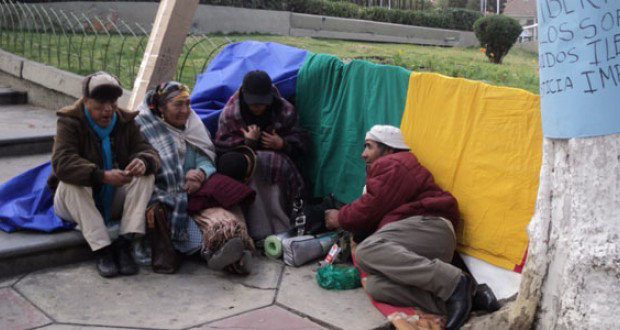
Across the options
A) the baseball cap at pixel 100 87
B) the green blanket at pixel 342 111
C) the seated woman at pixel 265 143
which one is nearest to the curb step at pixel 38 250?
the baseball cap at pixel 100 87

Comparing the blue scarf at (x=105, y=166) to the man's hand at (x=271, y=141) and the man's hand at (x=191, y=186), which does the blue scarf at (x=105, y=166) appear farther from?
the man's hand at (x=271, y=141)

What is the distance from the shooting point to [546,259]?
368 centimetres

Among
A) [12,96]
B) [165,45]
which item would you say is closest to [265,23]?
[12,96]

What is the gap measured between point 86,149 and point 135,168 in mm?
332

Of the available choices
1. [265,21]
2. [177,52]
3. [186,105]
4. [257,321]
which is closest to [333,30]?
[265,21]

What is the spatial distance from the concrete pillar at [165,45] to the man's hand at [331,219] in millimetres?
1978

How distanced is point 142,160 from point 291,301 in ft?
4.17

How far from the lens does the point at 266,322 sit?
4039 mm

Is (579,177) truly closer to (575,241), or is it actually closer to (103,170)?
(575,241)

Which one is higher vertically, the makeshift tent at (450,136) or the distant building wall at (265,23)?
the distant building wall at (265,23)

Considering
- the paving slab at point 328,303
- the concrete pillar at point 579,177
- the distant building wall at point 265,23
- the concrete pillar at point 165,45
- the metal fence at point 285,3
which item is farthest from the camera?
the metal fence at point 285,3

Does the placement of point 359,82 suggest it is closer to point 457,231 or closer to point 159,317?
point 457,231

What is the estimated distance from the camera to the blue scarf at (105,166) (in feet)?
14.9

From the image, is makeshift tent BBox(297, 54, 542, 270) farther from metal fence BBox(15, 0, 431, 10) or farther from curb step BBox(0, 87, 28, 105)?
metal fence BBox(15, 0, 431, 10)
